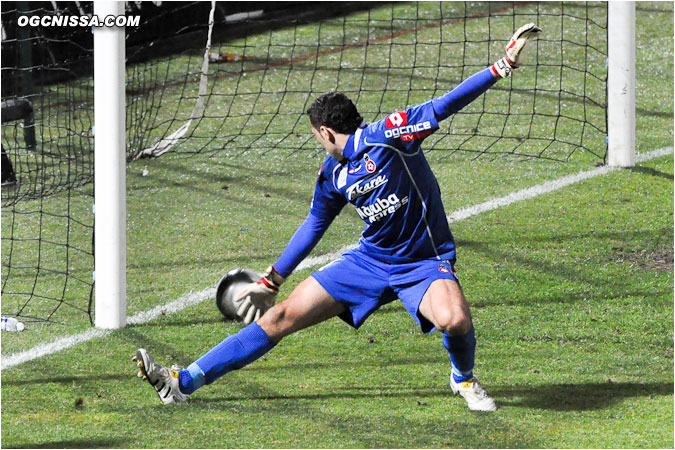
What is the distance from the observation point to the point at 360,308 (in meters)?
5.70

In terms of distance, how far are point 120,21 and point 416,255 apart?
2.52 metres

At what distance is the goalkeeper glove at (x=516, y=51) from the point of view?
5.16 m

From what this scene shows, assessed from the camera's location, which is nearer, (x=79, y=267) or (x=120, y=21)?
(x=120, y=21)

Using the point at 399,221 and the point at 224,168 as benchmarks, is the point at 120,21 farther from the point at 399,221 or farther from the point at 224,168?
the point at 224,168

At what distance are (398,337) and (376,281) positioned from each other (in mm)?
1278

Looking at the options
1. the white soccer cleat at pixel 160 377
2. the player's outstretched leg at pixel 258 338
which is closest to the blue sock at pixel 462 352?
the player's outstretched leg at pixel 258 338

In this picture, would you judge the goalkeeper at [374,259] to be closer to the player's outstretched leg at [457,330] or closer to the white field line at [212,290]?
the player's outstretched leg at [457,330]

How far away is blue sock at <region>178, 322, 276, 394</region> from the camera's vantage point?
5676mm

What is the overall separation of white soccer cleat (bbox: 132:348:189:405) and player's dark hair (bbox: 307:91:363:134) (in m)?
1.51

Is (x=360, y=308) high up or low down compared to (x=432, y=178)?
down

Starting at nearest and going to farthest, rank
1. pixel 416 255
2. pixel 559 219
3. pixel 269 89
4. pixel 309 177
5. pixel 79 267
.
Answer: pixel 416 255
pixel 79 267
pixel 559 219
pixel 309 177
pixel 269 89

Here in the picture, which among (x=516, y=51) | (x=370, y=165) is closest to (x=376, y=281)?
(x=370, y=165)

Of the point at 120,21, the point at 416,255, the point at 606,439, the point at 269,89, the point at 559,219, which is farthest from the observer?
the point at 269,89

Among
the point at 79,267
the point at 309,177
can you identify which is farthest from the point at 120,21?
the point at 309,177
